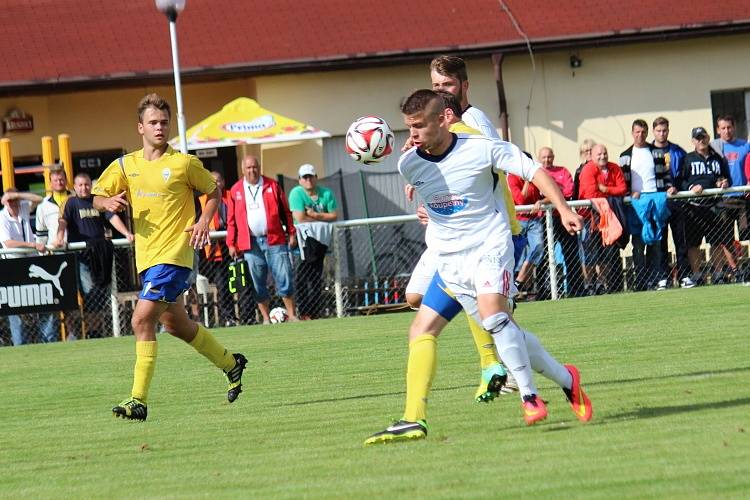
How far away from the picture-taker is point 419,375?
7.35 meters

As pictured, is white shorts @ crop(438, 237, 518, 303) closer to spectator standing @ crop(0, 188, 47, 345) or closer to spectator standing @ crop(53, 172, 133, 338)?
spectator standing @ crop(53, 172, 133, 338)

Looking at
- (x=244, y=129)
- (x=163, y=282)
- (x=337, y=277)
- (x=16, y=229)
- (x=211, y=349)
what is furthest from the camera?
(x=244, y=129)

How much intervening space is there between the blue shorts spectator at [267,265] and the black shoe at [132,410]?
8770 mm

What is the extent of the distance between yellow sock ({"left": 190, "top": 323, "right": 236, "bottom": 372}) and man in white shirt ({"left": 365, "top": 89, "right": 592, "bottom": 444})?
8.95 feet

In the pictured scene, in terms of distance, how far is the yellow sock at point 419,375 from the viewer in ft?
24.0

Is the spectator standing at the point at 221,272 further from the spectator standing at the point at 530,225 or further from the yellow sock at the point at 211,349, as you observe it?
the yellow sock at the point at 211,349

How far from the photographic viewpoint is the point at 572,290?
18344mm

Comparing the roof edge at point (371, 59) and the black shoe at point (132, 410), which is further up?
the roof edge at point (371, 59)

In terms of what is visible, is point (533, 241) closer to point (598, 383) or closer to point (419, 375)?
point (598, 383)

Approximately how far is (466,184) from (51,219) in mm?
11864

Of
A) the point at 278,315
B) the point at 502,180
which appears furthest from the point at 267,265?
the point at 502,180

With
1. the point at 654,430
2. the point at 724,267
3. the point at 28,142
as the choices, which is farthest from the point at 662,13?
Answer: the point at 654,430

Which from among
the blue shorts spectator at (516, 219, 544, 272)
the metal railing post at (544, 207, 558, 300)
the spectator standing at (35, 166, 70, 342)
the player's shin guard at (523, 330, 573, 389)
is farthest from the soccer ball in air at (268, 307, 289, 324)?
the player's shin guard at (523, 330, 573, 389)

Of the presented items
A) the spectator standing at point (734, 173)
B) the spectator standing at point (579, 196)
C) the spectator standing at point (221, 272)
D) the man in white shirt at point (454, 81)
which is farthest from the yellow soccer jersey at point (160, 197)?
the spectator standing at point (734, 173)
